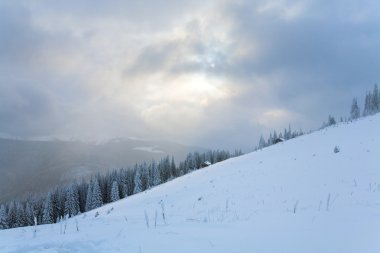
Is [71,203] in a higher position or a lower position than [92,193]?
lower

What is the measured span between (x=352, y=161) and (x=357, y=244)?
19118 mm

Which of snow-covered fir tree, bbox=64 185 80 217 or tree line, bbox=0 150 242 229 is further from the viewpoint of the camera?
snow-covered fir tree, bbox=64 185 80 217

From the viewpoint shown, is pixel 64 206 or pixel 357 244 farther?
pixel 64 206

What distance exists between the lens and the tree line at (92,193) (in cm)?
8325

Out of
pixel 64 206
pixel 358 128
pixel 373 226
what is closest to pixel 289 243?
pixel 373 226

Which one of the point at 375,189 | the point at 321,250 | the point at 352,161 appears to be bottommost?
the point at 321,250

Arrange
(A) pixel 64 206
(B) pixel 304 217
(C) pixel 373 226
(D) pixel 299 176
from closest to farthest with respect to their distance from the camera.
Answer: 1. (C) pixel 373 226
2. (B) pixel 304 217
3. (D) pixel 299 176
4. (A) pixel 64 206

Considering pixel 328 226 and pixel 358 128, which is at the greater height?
pixel 358 128

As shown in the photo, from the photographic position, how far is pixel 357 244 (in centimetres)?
563

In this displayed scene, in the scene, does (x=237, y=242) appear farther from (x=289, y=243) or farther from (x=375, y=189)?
(x=375, y=189)

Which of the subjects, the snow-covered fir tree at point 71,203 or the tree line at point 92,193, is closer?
the tree line at point 92,193

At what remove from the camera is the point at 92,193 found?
289 feet

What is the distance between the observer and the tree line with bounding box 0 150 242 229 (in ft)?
273

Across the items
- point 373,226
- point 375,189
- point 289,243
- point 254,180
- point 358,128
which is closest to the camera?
point 289,243
